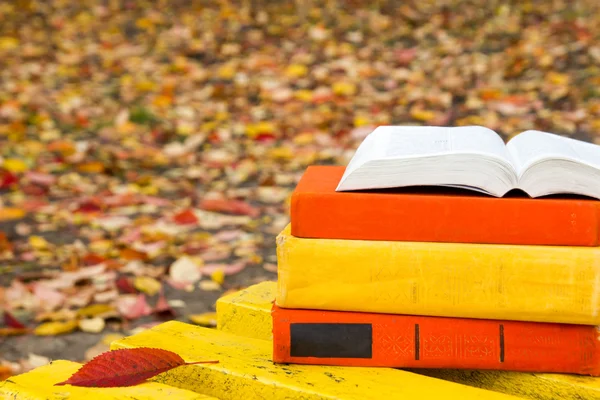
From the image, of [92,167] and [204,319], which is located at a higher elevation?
[92,167]

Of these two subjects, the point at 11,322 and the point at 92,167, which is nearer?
the point at 11,322

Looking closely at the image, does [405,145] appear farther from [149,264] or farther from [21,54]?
[21,54]

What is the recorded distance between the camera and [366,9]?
6.13 meters

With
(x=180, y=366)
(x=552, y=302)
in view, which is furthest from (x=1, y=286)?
(x=552, y=302)

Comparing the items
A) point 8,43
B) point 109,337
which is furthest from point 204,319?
point 8,43

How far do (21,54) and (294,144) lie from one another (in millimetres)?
2565

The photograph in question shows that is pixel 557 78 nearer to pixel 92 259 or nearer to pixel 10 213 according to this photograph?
pixel 92 259

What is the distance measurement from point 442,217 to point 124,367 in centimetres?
52

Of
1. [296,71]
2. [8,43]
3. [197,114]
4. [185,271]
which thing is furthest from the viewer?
[8,43]

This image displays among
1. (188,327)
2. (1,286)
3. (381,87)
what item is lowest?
(1,286)

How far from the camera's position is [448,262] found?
1.12 metres

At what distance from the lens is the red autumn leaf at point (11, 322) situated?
2350 millimetres

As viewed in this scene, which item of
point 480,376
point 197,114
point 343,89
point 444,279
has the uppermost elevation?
point 343,89

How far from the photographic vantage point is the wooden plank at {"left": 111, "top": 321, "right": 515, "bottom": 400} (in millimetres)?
1062
